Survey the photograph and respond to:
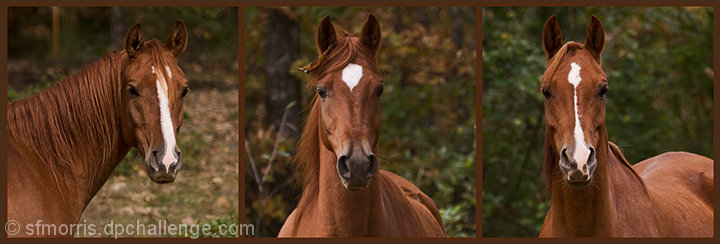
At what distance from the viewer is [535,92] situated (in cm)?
724

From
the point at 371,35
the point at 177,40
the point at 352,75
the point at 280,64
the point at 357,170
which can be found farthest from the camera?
the point at 280,64

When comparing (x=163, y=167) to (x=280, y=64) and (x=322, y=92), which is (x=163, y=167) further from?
(x=280, y=64)

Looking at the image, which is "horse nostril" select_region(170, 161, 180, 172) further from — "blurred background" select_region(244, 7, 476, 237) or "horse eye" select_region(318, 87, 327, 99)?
"blurred background" select_region(244, 7, 476, 237)

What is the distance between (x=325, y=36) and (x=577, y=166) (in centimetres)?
169

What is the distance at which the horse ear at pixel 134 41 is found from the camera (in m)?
4.51

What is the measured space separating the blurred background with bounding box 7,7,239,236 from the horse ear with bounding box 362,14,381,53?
2.71 m

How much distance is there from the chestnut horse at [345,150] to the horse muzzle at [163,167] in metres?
0.78

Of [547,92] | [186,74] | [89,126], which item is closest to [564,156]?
[547,92]

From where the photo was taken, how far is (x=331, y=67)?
4.12m

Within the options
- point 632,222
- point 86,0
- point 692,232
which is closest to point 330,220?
point 632,222

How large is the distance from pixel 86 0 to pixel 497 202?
15.5 ft

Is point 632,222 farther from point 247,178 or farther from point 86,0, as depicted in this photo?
point 247,178

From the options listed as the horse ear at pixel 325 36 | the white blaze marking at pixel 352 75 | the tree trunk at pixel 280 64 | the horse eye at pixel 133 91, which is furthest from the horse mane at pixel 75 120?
the tree trunk at pixel 280 64

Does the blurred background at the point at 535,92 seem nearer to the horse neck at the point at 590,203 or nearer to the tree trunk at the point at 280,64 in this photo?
the tree trunk at the point at 280,64
